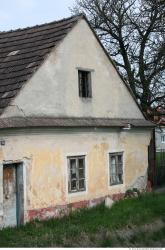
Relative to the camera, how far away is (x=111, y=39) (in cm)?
2644

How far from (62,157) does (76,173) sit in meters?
0.90

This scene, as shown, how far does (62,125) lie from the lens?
1397cm

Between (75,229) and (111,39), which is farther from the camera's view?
(111,39)

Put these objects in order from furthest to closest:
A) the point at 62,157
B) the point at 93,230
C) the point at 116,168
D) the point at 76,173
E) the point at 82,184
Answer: the point at 116,168
the point at 82,184
the point at 76,173
the point at 62,157
the point at 93,230

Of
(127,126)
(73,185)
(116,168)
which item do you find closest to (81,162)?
(73,185)

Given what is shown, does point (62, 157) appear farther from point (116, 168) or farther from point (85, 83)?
point (116, 168)

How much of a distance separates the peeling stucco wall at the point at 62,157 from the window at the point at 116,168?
8.1 inches

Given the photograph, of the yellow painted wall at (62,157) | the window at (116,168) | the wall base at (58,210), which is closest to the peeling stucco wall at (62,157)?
the yellow painted wall at (62,157)

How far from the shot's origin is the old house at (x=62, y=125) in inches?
507

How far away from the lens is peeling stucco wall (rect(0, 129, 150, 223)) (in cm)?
1297

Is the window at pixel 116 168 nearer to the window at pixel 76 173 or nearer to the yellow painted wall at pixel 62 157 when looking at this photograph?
the yellow painted wall at pixel 62 157

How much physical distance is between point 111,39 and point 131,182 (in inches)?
422

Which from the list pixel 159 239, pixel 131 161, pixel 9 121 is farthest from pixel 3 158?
pixel 131 161

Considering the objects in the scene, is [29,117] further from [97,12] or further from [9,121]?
[97,12]
